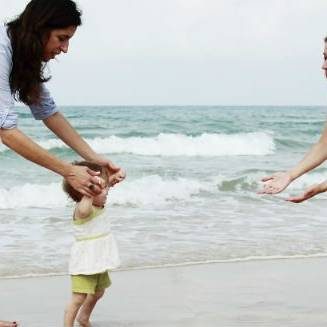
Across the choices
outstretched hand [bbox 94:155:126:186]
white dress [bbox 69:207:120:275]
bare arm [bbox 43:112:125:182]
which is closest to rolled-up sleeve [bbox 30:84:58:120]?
bare arm [bbox 43:112:125:182]

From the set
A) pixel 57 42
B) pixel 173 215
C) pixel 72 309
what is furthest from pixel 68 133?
pixel 173 215

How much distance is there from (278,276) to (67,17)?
3.58m

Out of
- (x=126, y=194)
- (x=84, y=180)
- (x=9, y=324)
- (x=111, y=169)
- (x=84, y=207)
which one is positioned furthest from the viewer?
(x=126, y=194)

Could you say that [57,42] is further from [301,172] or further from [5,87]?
[301,172]

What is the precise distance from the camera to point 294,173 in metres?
4.06

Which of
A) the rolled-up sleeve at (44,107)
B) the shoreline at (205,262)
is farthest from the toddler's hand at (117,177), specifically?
the shoreline at (205,262)

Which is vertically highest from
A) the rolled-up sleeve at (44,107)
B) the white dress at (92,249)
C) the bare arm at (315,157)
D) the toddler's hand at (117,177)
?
the rolled-up sleeve at (44,107)

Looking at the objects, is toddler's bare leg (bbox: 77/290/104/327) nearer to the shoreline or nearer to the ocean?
the shoreline

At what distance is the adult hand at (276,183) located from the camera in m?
3.91

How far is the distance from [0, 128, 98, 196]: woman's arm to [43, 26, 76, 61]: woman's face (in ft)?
1.31

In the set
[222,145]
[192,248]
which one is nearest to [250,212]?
[192,248]

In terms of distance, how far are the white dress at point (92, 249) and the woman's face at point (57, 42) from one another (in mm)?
1346

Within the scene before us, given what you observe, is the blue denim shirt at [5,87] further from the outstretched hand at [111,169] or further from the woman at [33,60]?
the outstretched hand at [111,169]

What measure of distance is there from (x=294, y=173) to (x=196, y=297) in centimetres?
175
